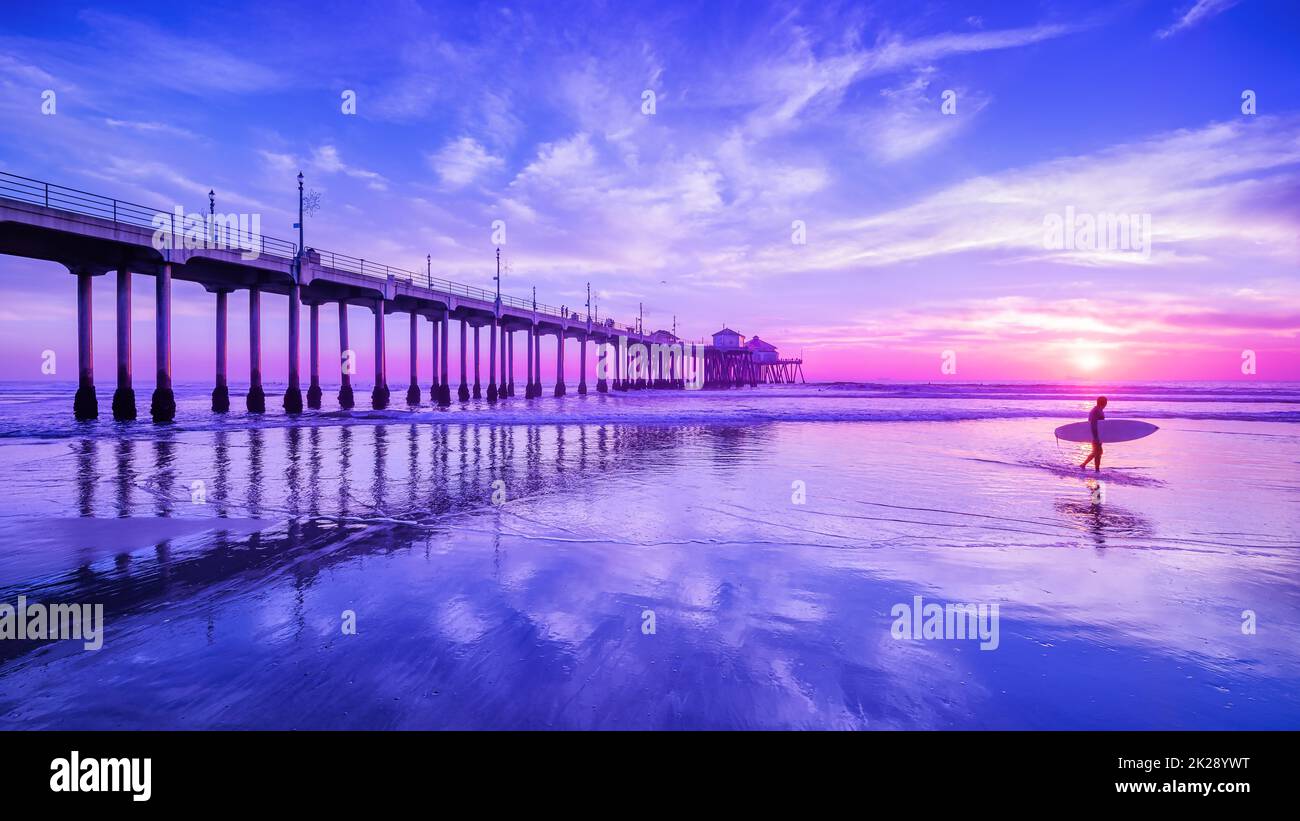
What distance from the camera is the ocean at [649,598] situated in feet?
10.2

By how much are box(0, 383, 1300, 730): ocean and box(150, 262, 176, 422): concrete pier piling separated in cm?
1511

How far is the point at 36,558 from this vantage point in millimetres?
5809

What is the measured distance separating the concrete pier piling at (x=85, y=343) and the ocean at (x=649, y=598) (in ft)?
55.5

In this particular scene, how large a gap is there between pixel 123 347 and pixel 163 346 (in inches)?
59.0

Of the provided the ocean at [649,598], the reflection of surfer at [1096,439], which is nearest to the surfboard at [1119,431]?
the reflection of surfer at [1096,439]

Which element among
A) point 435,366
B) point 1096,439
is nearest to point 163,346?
point 435,366

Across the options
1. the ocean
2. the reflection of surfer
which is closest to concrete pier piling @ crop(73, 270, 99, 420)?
the ocean

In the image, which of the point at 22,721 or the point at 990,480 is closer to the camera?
the point at 22,721

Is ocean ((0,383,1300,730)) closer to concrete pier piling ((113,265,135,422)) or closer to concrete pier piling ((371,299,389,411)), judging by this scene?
concrete pier piling ((113,265,135,422))

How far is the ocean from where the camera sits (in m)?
3.12

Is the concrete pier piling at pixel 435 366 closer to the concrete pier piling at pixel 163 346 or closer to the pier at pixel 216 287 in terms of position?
the pier at pixel 216 287

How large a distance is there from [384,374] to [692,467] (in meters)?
31.4
